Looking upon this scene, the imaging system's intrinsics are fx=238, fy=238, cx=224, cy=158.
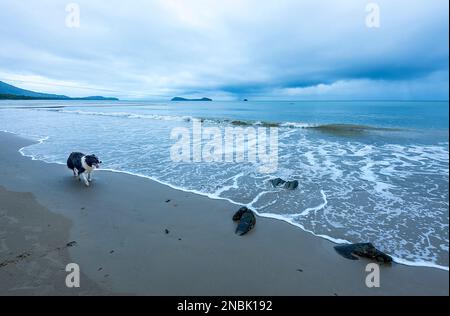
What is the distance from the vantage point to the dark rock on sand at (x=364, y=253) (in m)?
4.44

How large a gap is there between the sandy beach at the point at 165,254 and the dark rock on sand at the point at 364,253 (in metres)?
0.13

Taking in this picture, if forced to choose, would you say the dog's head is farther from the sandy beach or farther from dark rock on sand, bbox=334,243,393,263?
dark rock on sand, bbox=334,243,393,263

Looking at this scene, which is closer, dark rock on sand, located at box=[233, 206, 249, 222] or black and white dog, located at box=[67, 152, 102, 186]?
dark rock on sand, located at box=[233, 206, 249, 222]

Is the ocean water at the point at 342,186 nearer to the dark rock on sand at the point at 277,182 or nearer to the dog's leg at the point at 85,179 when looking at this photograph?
the dark rock on sand at the point at 277,182

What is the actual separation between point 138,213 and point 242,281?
3.56m

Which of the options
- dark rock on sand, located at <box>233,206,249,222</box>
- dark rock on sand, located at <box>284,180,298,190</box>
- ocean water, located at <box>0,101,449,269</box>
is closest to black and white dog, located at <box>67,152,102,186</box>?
ocean water, located at <box>0,101,449,269</box>

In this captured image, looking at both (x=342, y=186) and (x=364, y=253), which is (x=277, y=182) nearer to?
(x=342, y=186)

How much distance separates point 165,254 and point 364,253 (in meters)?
3.80

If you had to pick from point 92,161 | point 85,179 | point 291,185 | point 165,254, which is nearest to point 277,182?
point 291,185

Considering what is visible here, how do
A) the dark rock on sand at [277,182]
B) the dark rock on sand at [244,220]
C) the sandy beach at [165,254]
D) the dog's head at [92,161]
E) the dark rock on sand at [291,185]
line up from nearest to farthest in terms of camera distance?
the sandy beach at [165,254]
the dark rock on sand at [244,220]
the dark rock on sand at [291,185]
the dog's head at [92,161]
the dark rock on sand at [277,182]

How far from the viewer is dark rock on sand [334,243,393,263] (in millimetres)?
4438

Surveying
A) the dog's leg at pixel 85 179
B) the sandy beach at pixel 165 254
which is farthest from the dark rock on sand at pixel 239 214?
the dog's leg at pixel 85 179

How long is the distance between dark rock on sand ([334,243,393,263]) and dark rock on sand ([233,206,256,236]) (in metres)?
1.91

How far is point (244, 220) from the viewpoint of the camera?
225 inches
